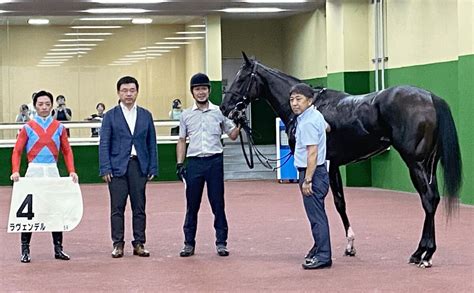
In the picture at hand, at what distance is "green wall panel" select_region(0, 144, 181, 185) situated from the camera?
2197 cm

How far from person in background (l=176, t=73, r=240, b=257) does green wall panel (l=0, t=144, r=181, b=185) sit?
37.4 feet

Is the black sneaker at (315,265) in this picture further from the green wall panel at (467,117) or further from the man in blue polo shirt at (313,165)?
the green wall panel at (467,117)

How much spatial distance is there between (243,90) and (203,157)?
0.84m

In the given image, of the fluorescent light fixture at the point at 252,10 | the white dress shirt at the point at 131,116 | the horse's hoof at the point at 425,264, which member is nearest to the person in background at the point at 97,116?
the fluorescent light fixture at the point at 252,10

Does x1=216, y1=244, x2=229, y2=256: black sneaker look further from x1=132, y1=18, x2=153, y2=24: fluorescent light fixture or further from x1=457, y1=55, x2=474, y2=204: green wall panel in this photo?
x1=132, y1=18, x2=153, y2=24: fluorescent light fixture

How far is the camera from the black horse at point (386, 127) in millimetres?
9414

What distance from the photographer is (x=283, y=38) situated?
25812 millimetres

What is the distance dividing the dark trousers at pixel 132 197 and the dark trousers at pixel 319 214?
1.89 meters

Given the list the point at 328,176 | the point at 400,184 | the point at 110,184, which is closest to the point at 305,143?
the point at 328,176

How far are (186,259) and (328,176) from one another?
1.69 metres

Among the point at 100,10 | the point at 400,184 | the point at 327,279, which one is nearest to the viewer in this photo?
the point at 327,279

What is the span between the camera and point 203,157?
10.4m

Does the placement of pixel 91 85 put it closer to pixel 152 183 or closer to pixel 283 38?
pixel 152 183

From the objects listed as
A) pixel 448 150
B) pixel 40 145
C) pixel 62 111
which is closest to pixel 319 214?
pixel 448 150
